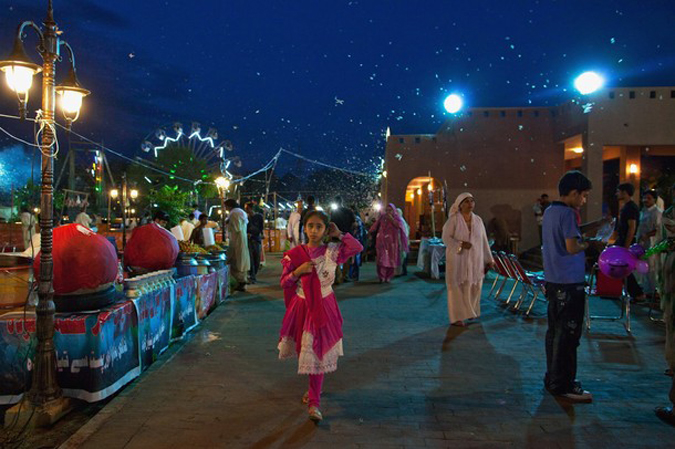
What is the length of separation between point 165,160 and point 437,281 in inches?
1619

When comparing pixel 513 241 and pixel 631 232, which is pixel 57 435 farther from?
pixel 513 241

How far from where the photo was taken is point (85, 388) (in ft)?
14.7

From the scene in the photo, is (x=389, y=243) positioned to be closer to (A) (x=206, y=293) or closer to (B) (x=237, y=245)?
(B) (x=237, y=245)

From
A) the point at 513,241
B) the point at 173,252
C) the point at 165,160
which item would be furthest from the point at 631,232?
the point at 165,160

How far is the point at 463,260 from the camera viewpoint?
7742 millimetres

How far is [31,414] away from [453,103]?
18.5 m

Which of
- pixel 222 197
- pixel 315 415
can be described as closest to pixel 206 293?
pixel 315 415

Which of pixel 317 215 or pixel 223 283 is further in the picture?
pixel 223 283

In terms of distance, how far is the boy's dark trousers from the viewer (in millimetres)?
4539

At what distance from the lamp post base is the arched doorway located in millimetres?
14545

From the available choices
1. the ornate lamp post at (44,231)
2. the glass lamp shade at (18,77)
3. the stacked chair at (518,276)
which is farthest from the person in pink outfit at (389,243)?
the glass lamp shade at (18,77)

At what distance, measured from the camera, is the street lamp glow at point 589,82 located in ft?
51.9

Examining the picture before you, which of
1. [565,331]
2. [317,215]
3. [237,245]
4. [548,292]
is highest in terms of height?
[317,215]

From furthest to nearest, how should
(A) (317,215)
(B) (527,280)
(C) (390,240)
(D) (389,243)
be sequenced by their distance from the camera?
1. (C) (390,240)
2. (D) (389,243)
3. (B) (527,280)
4. (A) (317,215)
